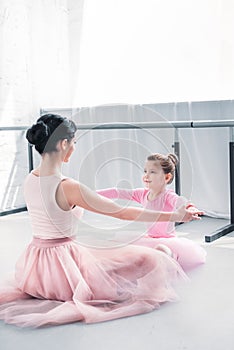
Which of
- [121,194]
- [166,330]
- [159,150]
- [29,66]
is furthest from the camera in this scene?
[29,66]

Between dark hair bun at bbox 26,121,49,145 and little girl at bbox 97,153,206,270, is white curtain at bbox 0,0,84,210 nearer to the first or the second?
little girl at bbox 97,153,206,270

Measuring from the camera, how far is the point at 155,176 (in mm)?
2363

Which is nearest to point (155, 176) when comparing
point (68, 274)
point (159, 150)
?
point (68, 274)

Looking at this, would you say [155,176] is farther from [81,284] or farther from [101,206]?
[81,284]

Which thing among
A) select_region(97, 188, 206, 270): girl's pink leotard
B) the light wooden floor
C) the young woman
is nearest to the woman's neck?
the young woman

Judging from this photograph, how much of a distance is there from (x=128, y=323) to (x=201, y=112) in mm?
1986

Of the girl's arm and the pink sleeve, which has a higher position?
the girl's arm

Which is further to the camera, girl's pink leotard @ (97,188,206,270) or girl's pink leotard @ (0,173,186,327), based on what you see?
girl's pink leotard @ (97,188,206,270)

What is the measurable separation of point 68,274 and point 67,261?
0.05 meters

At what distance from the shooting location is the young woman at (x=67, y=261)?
69.7 inches

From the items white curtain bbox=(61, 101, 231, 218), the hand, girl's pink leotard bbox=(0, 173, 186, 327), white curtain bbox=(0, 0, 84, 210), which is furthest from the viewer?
white curtain bbox=(0, 0, 84, 210)

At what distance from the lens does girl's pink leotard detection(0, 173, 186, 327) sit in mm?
1757

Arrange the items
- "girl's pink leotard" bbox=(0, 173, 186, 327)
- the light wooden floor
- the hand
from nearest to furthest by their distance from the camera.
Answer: the light wooden floor
the hand
"girl's pink leotard" bbox=(0, 173, 186, 327)

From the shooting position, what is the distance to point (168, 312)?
1723 mm
